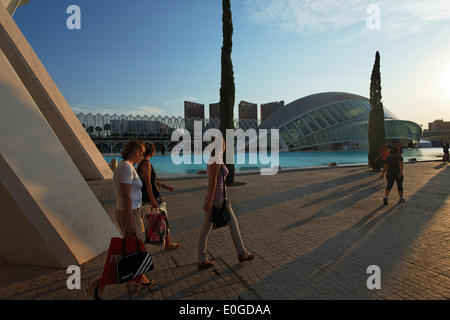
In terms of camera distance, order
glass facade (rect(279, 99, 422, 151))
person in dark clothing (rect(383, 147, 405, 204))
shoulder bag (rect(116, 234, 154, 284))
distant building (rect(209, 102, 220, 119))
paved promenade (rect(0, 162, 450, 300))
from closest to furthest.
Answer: shoulder bag (rect(116, 234, 154, 284))
paved promenade (rect(0, 162, 450, 300))
person in dark clothing (rect(383, 147, 405, 204))
glass facade (rect(279, 99, 422, 151))
distant building (rect(209, 102, 220, 119))

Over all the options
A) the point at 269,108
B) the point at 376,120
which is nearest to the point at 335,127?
the point at 376,120

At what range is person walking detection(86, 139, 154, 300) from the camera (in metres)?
2.43

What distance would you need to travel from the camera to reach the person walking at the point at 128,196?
243cm

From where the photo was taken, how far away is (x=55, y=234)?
307cm

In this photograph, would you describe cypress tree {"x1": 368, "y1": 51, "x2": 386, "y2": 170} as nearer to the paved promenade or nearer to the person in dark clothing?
the person in dark clothing

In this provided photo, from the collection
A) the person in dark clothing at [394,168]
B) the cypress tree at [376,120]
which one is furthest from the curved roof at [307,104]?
the person in dark clothing at [394,168]

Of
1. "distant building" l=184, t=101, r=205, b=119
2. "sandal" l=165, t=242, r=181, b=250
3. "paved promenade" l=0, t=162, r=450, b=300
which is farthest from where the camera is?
"distant building" l=184, t=101, r=205, b=119

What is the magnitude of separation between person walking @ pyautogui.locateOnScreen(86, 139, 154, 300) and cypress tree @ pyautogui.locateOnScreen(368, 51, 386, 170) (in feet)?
49.5

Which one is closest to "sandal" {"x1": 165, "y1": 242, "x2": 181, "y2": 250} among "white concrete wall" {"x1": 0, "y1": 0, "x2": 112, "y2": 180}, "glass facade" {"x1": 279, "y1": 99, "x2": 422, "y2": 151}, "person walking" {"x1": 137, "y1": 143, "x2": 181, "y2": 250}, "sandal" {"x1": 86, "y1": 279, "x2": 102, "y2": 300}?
"person walking" {"x1": 137, "y1": 143, "x2": 181, "y2": 250}

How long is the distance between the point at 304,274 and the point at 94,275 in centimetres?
267

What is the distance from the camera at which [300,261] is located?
3.35 m
